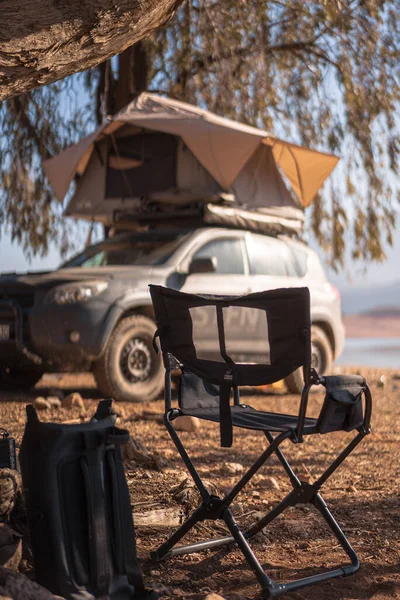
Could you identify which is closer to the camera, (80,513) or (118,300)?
(80,513)

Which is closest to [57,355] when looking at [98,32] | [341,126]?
[98,32]

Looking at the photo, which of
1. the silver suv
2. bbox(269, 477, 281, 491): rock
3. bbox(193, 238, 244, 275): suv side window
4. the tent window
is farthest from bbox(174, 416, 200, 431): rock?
the tent window

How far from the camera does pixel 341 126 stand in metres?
14.2

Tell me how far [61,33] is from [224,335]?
1.51m

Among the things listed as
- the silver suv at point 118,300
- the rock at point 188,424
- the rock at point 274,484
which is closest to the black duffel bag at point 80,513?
the rock at point 274,484

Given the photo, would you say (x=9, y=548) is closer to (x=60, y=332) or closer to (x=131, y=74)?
(x=60, y=332)

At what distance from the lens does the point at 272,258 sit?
10219 mm

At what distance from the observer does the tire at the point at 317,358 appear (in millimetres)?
10477

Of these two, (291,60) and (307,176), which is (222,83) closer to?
(307,176)

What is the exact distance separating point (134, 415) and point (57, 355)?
1104 millimetres

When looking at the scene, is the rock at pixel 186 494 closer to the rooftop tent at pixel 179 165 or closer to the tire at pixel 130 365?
the tire at pixel 130 365

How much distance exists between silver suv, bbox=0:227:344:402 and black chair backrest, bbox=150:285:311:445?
3.73 m

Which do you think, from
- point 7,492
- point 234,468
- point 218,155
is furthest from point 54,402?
point 7,492

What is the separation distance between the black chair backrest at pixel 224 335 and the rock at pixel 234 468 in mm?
1939
